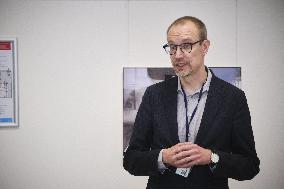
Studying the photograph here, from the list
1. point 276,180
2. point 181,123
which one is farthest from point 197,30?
point 276,180

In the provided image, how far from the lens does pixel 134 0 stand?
290cm

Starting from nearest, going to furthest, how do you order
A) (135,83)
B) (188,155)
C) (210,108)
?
(188,155)
(210,108)
(135,83)

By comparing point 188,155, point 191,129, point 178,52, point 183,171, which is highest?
point 178,52

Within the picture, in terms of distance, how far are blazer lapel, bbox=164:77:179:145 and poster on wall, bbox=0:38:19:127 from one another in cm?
209

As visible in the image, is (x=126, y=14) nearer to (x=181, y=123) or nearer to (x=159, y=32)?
(x=159, y=32)

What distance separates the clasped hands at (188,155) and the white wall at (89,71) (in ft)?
5.59

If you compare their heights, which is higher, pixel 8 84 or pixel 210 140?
pixel 8 84

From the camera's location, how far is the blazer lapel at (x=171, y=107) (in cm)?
137

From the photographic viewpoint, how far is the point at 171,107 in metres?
1.43

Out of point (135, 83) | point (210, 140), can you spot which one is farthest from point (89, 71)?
point (210, 140)

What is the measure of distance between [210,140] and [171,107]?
0.89 feet

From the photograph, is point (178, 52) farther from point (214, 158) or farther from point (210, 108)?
point (214, 158)

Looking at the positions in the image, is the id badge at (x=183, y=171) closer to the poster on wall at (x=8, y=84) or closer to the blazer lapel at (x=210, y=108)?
the blazer lapel at (x=210, y=108)

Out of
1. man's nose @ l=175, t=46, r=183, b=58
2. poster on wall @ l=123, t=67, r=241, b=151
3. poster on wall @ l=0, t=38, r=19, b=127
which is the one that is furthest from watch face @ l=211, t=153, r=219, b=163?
poster on wall @ l=0, t=38, r=19, b=127
